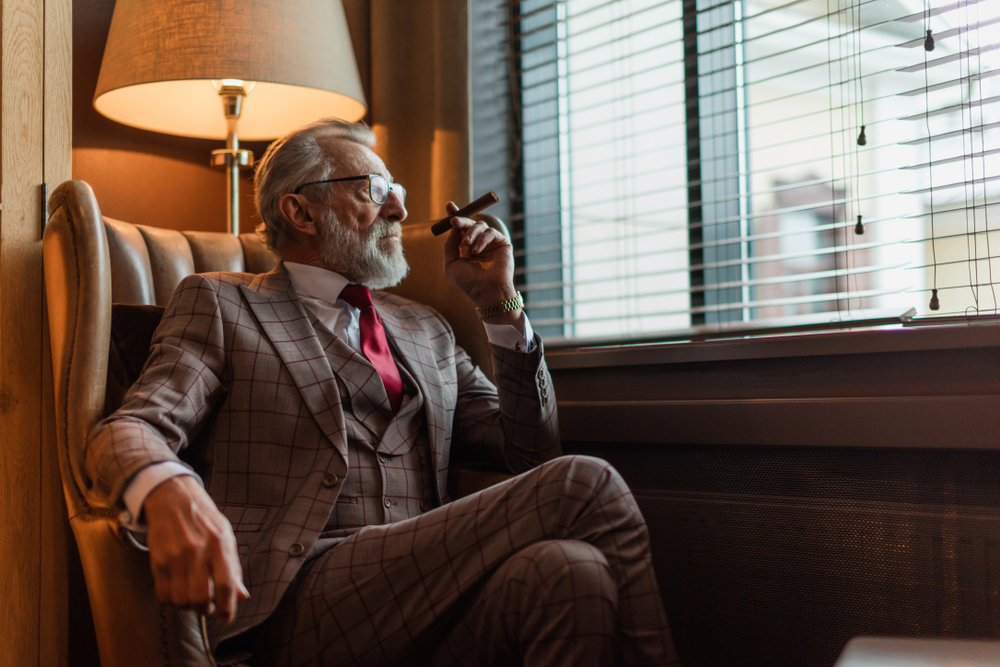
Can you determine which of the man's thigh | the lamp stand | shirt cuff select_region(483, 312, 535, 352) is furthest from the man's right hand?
the lamp stand

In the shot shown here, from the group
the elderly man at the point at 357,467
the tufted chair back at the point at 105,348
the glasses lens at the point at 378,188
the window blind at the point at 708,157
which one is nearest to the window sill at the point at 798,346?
the window blind at the point at 708,157

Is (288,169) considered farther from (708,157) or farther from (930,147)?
(930,147)

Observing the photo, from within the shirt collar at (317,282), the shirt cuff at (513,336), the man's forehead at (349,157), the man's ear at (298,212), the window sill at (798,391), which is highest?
the man's forehead at (349,157)

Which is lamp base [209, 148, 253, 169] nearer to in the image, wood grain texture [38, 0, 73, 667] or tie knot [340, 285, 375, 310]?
wood grain texture [38, 0, 73, 667]

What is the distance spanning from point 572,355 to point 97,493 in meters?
1.03

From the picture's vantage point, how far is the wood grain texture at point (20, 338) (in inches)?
54.0

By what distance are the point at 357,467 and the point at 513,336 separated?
0.38 m

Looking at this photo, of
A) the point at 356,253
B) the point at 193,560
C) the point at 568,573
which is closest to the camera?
the point at 193,560

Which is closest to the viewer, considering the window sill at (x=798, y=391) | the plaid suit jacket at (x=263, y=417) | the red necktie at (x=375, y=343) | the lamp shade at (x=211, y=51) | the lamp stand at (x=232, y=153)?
A: the plaid suit jacket at (x=263, y=417)

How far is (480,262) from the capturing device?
5.23 feet

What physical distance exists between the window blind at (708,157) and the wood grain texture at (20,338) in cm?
120

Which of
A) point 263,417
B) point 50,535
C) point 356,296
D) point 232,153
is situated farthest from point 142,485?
point 232,153

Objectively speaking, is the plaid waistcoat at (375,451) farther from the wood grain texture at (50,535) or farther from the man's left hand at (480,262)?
the wood grain texture at (50,535)

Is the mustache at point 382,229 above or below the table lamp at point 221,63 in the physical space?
below
